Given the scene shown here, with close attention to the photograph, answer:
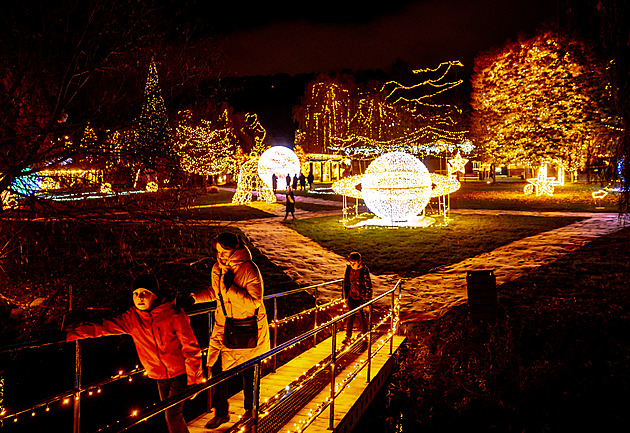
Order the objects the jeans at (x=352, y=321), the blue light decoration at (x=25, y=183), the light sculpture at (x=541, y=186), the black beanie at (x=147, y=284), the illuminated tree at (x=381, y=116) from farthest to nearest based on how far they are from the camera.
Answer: the illuminated tree at (x=381, y=116)
the light sculpture at (x=541, y=186)
the jeans at (x=352, y=321)
the blue light decoration at (x=25, y=183)
the black beanie at (x=147, y=284)

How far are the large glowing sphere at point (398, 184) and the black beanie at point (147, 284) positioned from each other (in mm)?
13673

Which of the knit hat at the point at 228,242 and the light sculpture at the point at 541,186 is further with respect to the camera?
the light sculpture at the point at 541,186

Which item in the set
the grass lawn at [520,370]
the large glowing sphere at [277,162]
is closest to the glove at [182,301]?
the grass lawn at [520,370]

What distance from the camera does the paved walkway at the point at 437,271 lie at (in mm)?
9531

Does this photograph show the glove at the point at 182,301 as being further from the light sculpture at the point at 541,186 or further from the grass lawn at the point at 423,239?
the light sculpture at the point at 541,186

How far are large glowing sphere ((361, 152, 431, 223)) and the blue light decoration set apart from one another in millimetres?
12609

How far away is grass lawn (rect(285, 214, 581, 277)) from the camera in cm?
1249

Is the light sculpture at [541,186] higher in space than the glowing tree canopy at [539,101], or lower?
lower

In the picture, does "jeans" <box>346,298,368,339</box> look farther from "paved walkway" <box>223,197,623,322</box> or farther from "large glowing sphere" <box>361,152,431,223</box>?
"large glowing sphere" <box>361,152,431,223</box>

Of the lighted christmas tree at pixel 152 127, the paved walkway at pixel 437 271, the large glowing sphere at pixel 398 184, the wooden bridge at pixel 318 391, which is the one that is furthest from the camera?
the large glowing sphere at pixel 398 184

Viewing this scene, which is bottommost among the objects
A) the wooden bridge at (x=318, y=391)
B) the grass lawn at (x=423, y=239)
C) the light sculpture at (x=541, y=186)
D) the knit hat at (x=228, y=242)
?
the wooden bridge at (x=318, y=391)

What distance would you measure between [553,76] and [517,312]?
25.4m

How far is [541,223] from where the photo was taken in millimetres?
18547

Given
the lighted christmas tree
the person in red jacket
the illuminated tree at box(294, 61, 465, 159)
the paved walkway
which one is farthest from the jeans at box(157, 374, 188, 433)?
the illuminated tree at box(294, 61, 465, 159)
